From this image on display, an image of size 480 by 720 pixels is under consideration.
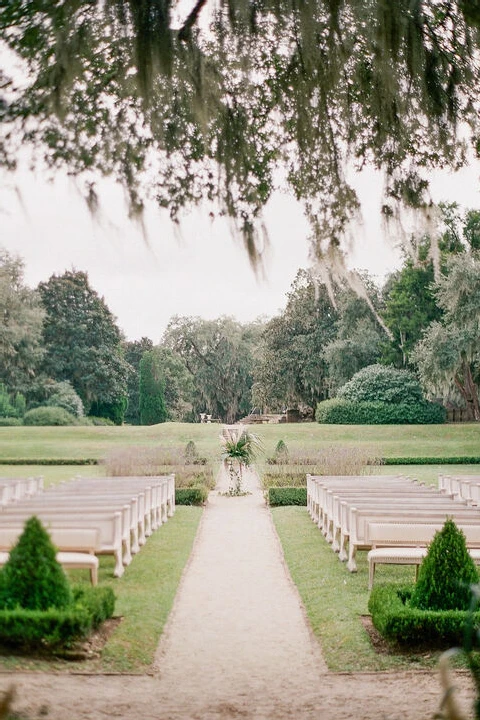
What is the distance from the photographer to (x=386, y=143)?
16.3 ft

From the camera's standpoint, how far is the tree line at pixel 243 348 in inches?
1320

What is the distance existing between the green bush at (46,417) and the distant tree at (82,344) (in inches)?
340

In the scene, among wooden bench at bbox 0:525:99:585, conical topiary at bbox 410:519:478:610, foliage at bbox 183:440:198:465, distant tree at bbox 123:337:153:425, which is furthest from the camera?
distant tree at bbox 123:337:153:425

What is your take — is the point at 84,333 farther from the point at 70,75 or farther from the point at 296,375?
the point at 70,75

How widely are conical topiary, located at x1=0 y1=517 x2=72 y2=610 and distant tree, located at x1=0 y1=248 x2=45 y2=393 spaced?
111 ft

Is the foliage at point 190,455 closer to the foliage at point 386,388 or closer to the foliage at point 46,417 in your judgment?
the foliage at point 386,388

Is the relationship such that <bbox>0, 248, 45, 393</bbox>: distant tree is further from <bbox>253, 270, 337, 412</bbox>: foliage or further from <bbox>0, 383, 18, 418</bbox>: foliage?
<bbox>253, 270, 337, 412</bbox>: foliage

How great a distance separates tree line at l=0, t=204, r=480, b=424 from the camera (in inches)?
1320

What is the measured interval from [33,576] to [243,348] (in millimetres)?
53921

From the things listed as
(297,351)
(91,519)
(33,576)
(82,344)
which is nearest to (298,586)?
(91,519)

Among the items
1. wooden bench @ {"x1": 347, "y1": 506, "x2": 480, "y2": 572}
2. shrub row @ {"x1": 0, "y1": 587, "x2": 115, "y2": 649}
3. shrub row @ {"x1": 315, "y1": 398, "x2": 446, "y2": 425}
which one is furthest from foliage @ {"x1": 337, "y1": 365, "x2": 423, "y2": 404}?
shrub row @ {"x1": 0, "y1": 587, "x2": 115, "y2": 649}

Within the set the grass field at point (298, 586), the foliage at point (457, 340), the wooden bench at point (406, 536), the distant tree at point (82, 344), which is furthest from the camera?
the distant tree at point (82, 344)

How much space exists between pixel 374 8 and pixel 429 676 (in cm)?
433

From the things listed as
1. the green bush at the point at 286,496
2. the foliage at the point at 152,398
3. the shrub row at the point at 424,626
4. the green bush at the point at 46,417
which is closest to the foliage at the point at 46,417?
the green bush at the point at 46,417
